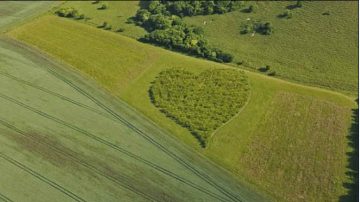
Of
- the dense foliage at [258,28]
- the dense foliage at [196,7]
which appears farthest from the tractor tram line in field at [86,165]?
the dense foliage at [258,28]

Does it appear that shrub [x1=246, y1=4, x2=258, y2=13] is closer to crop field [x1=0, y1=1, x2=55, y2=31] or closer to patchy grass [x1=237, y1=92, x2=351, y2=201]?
patchy grass [x1=237, y1=92, x2=351, y2=201]

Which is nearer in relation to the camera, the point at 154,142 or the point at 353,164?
the point at 353,164

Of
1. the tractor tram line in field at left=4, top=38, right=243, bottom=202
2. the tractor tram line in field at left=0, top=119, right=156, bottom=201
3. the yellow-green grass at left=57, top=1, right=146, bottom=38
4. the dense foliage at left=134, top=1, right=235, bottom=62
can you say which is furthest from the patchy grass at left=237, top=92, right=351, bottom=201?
the yellow-green grass at left=57, top=1, right=146, bottom=38

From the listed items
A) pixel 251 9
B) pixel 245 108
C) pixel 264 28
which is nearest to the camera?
pixel 245 108

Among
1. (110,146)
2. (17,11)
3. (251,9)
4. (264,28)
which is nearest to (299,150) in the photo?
(110,146)

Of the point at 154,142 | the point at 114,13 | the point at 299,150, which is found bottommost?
the point at 299,150

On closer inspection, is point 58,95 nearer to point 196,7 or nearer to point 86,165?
point 86,165

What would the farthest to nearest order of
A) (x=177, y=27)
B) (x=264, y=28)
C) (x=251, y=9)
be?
1. (x=251, y=9)
2. (x=264, y=28)
3. (x=177, y=27)
